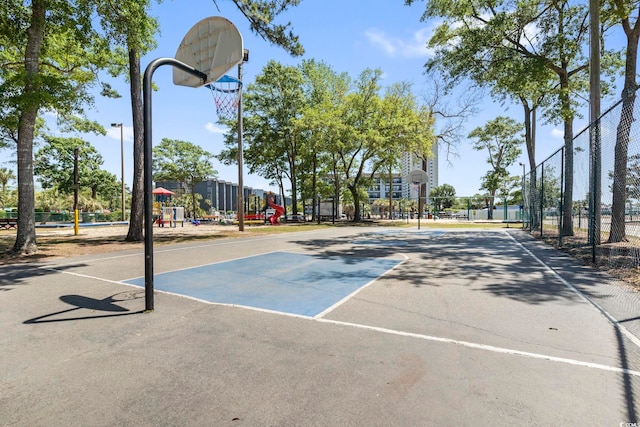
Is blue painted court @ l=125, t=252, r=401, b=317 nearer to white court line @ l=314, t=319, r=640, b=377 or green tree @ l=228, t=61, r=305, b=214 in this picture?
white court line @ l=314, t=319, r=640, b=377

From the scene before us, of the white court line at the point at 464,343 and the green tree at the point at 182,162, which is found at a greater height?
the green tree at the point at 182,162

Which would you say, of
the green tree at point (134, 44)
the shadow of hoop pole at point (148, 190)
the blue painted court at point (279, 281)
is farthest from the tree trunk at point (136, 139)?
the shadow of hoop pole at point (148, 190)

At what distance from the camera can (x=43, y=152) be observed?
1797 inches

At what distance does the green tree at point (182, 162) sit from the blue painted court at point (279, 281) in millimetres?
42491

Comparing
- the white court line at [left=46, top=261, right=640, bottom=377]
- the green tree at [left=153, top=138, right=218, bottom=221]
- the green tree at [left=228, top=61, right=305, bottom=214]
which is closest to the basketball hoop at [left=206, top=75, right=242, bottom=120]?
the white court line at [left=46, top=261, right=640, bottom=377]

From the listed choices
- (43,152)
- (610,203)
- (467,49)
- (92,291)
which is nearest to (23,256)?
(92,291)

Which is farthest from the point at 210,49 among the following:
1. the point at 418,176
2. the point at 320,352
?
the point at 418,176

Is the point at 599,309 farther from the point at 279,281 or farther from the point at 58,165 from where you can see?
the point at 58,165

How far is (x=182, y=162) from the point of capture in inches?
1917

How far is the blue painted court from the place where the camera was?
216 inches

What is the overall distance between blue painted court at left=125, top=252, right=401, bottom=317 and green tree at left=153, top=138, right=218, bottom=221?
139ft

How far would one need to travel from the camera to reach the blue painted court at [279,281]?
549 centimetres

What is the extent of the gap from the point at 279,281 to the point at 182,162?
46420 millimetres

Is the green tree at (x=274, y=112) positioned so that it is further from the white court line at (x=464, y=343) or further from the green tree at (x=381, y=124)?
the white court line at (x=464, y=343)
